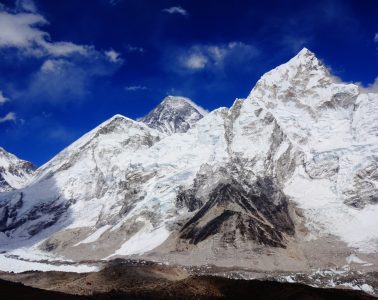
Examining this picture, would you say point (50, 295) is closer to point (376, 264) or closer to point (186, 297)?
point (186, 297)

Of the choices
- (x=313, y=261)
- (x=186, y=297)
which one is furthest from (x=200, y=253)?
(x=186, y=297)

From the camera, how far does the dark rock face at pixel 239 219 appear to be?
170 metres

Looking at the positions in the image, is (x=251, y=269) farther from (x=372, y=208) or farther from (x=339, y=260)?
(x=372, y=208)

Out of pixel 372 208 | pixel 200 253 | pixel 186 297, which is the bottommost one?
pixel 186 297

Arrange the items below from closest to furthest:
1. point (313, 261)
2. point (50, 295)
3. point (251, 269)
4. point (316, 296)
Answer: point (316, 296) < point (50, 295) < point (251, 269) < point (313, 261)

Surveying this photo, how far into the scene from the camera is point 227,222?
17362 centimetres

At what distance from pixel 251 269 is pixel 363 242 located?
4106 cm

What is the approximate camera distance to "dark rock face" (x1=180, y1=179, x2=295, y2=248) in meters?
170

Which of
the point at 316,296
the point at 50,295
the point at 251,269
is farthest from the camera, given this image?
the point at 251,269

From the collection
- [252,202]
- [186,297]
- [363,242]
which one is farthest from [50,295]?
[252,202]

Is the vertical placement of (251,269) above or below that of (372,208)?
below

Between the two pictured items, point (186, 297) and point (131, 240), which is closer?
point (186, 297)

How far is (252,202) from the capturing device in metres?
194

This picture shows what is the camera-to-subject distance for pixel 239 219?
17450cm
